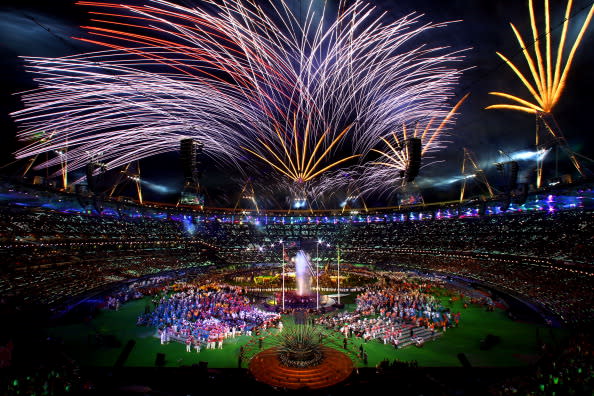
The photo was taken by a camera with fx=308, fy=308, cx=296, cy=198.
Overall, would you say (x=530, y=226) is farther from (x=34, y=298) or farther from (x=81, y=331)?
(x=34, y=298)

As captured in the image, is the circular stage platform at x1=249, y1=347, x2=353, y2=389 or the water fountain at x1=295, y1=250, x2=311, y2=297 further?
the water fountain at x1=295, y1=250, x2=311, y2=297

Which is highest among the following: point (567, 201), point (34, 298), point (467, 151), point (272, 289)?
point (467, 151)

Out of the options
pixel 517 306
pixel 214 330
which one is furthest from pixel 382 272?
pixel 214 330

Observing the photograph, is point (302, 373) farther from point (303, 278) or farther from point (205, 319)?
point (303, 278)

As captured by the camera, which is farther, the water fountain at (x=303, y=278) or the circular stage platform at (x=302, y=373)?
the water fountain at (x=303, y=278)

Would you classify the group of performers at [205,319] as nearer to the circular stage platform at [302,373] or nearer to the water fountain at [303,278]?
the circular stage platform at [302,373]

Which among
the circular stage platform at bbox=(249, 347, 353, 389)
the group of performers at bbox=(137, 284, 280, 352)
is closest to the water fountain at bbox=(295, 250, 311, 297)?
the group of performers at bbox=(137, 284, 280, 352)

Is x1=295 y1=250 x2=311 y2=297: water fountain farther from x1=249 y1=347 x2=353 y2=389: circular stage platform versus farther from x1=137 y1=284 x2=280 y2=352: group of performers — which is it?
x1=249 y1=347 x2=353 y2=389: circular stage platform

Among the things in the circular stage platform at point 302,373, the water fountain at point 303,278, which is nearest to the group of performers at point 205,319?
the circular stage platform at point 302,373
